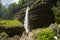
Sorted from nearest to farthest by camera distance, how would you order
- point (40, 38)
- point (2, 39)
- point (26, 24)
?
point (40, 38) < point (2, 39) < point (26, 24)

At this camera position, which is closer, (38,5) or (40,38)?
(40,38)

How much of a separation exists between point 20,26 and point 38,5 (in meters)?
5.46

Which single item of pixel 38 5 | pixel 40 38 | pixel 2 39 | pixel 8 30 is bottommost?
pixel 40 38

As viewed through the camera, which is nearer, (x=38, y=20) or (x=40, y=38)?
(x=40, y=38)

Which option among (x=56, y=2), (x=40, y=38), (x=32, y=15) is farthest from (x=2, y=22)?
(x=40, y=38)

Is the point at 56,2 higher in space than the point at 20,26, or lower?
higher

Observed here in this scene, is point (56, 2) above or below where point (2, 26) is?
above

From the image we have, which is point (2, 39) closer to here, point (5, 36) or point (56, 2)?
point (5, 36)

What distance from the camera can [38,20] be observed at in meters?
45.4

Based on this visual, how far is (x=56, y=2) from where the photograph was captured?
156ft

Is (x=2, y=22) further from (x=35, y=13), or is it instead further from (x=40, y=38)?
(x=40, y=38)

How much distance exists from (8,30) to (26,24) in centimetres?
679

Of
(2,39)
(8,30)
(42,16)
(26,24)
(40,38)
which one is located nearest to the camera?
(40,38)

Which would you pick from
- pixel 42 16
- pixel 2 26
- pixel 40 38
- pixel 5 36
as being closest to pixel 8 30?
pixel 2 26
